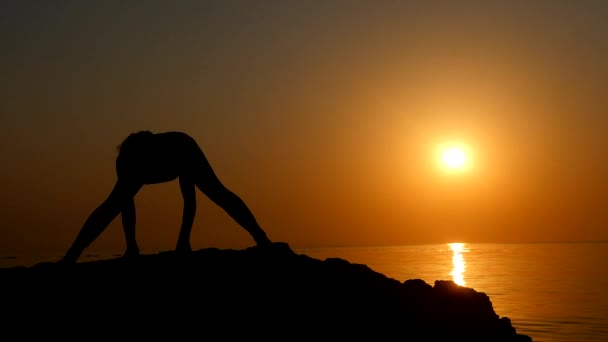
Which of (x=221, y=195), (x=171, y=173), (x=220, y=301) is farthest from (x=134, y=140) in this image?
(x=220, y=301)

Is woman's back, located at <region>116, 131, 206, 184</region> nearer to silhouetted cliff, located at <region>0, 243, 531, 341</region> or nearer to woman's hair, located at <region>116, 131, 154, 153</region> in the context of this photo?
woman's hair, located at <region>116, 131, 154, 153</region>

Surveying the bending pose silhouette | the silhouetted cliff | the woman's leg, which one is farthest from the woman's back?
the silhouetted cliff

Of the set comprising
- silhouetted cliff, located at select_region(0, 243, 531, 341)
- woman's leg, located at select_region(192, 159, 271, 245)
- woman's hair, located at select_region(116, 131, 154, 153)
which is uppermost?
woman's hair, located at select_region(116, 131, 154, 153)

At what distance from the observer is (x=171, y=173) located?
14117 millimetres

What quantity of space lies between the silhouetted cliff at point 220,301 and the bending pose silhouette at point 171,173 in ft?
2.69

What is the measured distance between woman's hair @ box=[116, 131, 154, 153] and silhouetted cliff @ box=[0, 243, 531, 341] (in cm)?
240

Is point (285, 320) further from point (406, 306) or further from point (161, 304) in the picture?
point (406, 306)

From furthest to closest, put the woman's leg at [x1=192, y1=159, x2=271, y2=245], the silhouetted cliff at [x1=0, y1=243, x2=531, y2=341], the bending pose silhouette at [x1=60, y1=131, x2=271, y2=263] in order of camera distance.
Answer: the woman's leg at [x1=192, y1=159, x2=271, y2=245], the bending pose silhouette at [x1=60, y1=131, x2=271, y2=263], the silhouetted cliff at [x1=0, y1=243, x2=531, y2=341]

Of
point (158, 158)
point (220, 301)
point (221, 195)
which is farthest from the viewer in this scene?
point (221, 195)

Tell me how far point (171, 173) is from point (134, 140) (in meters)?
1.06

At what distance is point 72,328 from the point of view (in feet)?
40.1

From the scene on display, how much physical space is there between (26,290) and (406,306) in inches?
317

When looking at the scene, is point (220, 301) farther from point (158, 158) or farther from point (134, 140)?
point (134, 140)

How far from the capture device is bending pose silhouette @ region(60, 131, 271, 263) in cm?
1396
